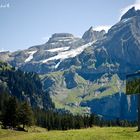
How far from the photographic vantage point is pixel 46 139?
1918 inches

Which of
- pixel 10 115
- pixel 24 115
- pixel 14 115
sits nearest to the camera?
pixel 14 115

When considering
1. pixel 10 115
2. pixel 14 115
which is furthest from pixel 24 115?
pixel 10 115

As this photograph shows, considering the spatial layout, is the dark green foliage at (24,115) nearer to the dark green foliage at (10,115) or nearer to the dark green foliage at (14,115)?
the dark green foliage at (14,115)

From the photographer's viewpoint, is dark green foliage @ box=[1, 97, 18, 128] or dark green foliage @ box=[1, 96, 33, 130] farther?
dark green foliage @ box=[1, 96, 33, 130]

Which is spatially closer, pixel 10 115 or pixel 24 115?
pixel 10 115

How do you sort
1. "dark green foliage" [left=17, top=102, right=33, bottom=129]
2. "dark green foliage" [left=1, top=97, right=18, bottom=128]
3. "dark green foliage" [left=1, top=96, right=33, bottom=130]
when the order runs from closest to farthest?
1. "dark green foliage" [left=1, top=97, right=18, bottom=128]
2. "dark green foliage" [left=1, top=96, right=33, bottom=130]
3. "dark green foliage" [left=17, top=102, right=33, bottom=129]

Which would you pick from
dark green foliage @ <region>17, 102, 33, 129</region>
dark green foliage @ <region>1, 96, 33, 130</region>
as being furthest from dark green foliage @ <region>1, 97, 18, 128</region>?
dark green foliage @ <region>17, 102, 33, 129</region>

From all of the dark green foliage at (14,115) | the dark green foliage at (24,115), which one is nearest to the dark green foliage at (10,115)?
the dark green foliage at (14,115)

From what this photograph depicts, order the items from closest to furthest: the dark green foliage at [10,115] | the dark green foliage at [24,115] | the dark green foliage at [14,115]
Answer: the dark green foliage at [10,115], the dark green foliage at [14,115], the dark green foliage at [24,115]

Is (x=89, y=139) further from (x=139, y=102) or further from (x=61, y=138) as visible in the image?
(x=139, y=102)

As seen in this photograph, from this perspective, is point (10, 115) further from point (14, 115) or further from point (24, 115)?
point (24, 115)

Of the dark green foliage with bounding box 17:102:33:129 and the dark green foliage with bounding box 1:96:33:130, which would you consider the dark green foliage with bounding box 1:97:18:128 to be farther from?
the dark green foliage with bounding box 17:102:33:129

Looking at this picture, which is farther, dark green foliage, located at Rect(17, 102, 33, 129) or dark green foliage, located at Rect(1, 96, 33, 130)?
dark green foliage, located at Rect(17, 102, 33, 129)

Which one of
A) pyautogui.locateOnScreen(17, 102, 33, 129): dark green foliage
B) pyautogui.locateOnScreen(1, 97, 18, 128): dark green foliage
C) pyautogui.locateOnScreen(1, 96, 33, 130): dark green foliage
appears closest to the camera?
pyautogui.locateOnScreen(1, 97, 18, 128): dark green foliage
